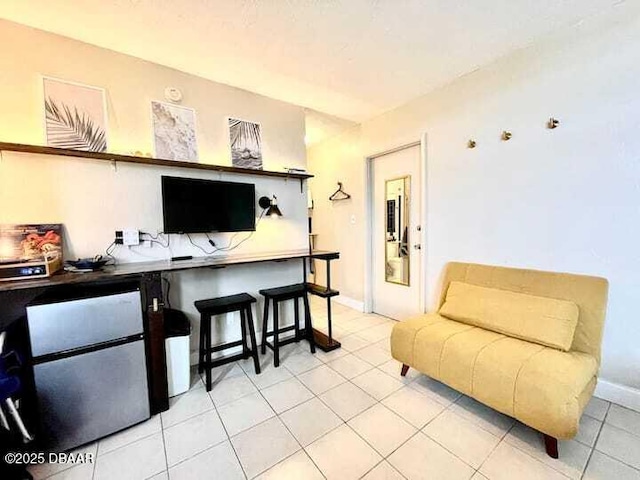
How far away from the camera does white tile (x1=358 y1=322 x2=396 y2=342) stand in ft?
9.61

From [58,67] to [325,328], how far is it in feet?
10.7

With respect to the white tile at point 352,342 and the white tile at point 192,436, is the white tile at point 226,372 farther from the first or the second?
the white tile at point 352,342

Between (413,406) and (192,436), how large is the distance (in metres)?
1.42

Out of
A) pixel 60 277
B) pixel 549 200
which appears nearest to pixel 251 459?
Answer: pixel 60 277

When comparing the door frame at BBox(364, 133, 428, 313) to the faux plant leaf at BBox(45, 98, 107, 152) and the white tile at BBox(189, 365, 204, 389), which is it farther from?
the faux plant leaf at BBox(45, 98, 107, 152)

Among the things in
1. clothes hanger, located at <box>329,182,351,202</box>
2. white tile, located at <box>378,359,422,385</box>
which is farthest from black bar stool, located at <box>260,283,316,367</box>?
clothes hanger, located at <box>329,182,351,202</box>

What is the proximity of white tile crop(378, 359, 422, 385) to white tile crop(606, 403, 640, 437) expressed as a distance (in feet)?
3.73

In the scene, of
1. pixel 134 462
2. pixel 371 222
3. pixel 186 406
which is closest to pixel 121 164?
pixel 186 406

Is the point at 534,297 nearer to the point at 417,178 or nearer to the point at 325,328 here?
the point at 417,178

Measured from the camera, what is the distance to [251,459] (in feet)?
4.75

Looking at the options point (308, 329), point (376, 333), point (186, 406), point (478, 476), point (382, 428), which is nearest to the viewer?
point (478, 476)

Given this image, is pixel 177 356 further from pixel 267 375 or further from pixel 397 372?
pixel 397 372

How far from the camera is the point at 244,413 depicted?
1801 millimetres

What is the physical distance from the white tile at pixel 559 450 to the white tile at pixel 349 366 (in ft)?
3.45
